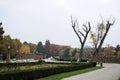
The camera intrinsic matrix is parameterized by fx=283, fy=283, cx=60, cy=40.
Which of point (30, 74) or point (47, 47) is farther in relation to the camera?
point (47, 47)

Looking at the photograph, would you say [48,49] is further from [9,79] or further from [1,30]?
[9,79]

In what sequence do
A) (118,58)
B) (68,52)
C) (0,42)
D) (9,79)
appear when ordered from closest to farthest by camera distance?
(9,79) < (0,42) < (118,58) < (68,52)

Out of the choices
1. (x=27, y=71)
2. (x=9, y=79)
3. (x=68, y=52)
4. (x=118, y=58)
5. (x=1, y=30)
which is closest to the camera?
(x=9, y=79)

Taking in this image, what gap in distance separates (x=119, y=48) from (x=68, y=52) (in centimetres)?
2708

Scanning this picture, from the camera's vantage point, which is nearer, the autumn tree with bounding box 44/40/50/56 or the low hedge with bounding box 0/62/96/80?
the low hedge with bounding box 0/62/96/80

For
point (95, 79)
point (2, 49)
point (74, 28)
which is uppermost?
point (74, 28)

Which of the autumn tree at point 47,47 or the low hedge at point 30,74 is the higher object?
the autumn tree at point 47,47

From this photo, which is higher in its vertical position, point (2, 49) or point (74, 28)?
point (74, 28)

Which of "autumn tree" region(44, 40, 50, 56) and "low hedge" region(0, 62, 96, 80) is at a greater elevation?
"autumn tree" region(44, 40, 50, 56)

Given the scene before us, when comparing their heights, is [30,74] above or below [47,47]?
below

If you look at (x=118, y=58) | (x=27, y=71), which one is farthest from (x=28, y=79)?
(x=118, y=58)

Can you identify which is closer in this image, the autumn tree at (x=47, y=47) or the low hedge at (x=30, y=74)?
the low hedge at (x=30, y=74)

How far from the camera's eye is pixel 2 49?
2542 inches

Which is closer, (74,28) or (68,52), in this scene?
(74,28)
